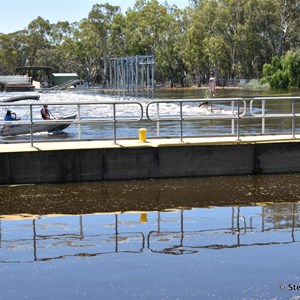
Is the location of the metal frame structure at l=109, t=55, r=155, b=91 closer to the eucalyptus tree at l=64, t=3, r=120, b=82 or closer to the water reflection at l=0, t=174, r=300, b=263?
the eucalyptus tree at l=64, t=3, r=120, b=82

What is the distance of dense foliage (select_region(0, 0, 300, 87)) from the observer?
4564 inches

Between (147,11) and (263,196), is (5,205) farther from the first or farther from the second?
(147,11)

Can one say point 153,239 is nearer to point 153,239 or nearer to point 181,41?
point 153,239

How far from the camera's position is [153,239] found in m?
11.0

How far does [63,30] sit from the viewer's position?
183 meters

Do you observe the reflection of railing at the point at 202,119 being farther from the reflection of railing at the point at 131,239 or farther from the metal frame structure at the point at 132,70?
the metal frame structure at the point at 132,70

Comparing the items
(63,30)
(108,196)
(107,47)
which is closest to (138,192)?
(108,196)

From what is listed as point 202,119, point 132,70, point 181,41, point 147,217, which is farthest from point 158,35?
point 147,217

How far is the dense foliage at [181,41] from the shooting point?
116m

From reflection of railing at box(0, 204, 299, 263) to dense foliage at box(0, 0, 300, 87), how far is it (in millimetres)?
88893

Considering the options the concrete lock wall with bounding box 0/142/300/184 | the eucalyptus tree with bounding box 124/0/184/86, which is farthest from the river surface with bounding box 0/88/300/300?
the eucalyptus tree with bounding box 124/0/184/86

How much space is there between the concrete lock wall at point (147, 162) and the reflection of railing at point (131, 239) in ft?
11.4

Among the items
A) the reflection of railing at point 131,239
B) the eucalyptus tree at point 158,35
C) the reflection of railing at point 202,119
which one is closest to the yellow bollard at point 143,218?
the reflection of railing at point 131,239

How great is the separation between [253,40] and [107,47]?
43715mm
